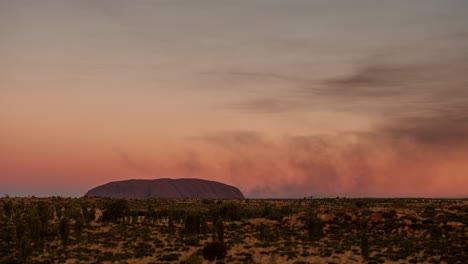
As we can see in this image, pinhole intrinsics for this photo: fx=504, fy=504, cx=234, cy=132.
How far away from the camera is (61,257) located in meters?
56.5

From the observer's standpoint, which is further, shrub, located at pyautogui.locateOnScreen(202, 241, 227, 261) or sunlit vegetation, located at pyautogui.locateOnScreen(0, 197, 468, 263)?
sunlit vegetation, located at pyautogui.locateOnScreen(0, 197, 468, 263)

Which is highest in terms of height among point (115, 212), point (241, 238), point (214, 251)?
point (115, 212)

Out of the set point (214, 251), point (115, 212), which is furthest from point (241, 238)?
point (115, 212)

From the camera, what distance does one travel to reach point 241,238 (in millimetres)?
68938

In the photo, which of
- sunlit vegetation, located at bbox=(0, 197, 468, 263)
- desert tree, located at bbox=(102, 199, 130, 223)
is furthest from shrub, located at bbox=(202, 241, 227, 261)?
desert tree, located at bbox=(102, 199, 130, 223)

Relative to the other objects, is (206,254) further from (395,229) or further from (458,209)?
(458,209)

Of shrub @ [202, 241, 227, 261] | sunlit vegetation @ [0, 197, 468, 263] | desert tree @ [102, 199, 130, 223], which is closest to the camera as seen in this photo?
shrub @ [202, 241, 227, 261]

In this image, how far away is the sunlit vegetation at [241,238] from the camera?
184 feet

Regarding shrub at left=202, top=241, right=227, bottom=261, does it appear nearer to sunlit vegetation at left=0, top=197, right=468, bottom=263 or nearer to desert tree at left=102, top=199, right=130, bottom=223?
sunlit vegetation at left=0, top=197, right=468, bottom=263

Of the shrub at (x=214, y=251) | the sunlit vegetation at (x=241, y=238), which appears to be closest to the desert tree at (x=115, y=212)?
the sunlit vegetation at (x=241, y=238)

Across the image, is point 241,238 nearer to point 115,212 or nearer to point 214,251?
point 214,251

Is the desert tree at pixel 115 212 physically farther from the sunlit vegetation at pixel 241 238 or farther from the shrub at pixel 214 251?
the shrub at pixel 214 251

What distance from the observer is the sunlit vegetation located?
56.2 m

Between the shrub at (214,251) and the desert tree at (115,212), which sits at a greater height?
the desert tree at (115,212)
